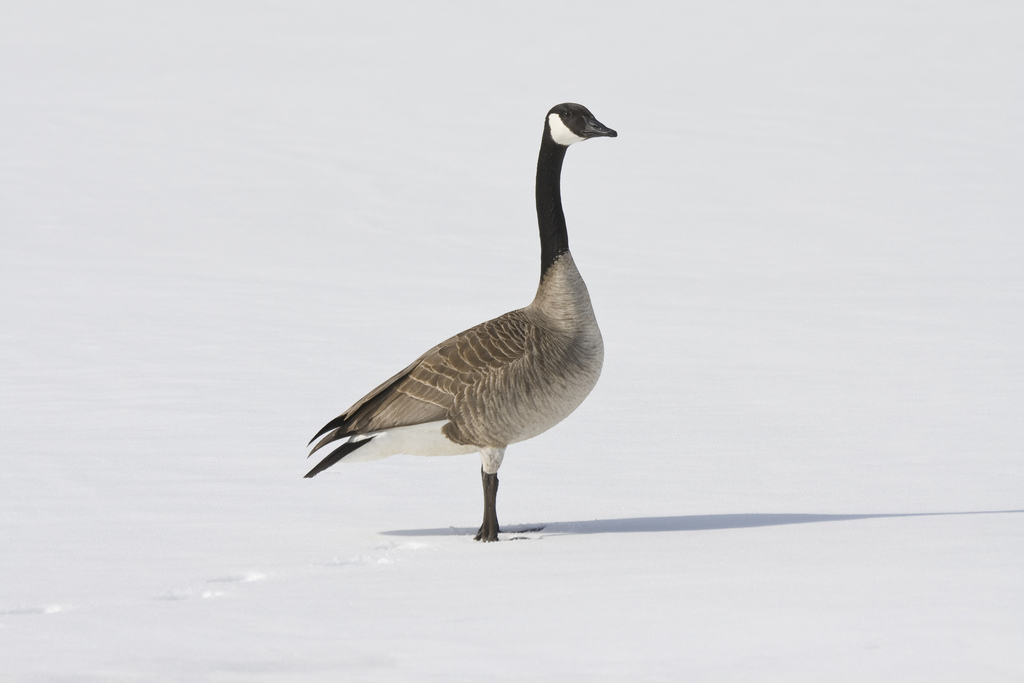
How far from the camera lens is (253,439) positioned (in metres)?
11.5

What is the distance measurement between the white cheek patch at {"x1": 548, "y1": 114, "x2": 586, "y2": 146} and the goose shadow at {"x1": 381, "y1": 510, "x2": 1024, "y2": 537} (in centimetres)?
236

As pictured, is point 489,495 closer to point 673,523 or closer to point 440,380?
point 440,380

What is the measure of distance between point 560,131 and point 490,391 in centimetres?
179

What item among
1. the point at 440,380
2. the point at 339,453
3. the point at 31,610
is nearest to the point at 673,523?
the point at 440,380

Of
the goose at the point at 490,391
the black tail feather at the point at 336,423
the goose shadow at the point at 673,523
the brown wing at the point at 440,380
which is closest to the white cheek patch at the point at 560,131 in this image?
the goose at the point at 490,391

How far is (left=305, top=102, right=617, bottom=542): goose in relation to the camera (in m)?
7.90

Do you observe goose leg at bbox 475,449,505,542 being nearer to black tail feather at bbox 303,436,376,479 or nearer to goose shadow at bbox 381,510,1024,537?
goose shadow at bbox 381,510,1024,537

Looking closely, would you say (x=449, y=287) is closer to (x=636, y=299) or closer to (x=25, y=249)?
(x=636, y=299)

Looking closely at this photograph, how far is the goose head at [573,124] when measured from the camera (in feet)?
28.0

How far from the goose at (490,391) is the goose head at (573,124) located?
2.77 feet

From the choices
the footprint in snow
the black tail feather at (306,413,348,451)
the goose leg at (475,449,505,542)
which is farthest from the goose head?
the footprint in snow

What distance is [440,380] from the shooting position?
8031 millimetres

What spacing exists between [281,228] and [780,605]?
2250cm

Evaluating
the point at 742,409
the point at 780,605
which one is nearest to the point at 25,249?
the point at 742,409
